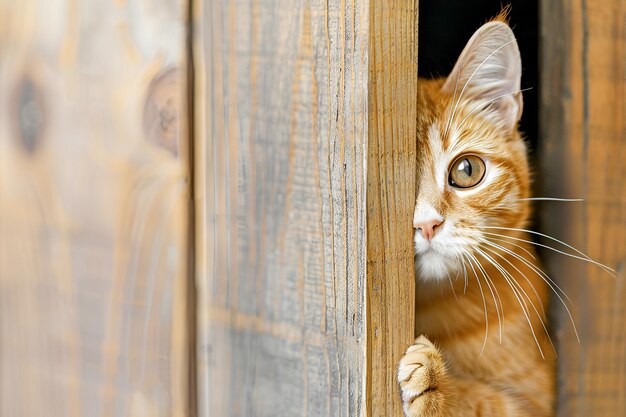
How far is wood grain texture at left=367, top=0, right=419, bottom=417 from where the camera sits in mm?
915

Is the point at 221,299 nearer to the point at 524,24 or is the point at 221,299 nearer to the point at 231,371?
the point at 231,371

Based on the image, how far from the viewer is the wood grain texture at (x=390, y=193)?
3.00 feet

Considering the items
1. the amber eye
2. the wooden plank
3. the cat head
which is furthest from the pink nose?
the wooden plank

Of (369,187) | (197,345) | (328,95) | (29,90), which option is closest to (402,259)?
(369,187)

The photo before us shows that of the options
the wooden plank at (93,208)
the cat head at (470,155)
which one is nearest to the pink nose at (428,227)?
the cat head at (470,155)

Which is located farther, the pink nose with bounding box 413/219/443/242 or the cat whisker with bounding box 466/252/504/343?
the cat whisker with bounding box 466/252/504/343

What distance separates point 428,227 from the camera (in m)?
1.09

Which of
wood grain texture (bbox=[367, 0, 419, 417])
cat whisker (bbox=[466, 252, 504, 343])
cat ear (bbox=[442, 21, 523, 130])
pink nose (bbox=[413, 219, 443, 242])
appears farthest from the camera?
cat whisker (bbox=[466, 252, 504, 343])

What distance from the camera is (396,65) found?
93 cm

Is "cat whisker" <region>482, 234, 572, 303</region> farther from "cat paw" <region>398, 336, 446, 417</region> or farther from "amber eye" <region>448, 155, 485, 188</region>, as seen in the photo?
"cat paw" <region>398, 336, 446, 417</region>

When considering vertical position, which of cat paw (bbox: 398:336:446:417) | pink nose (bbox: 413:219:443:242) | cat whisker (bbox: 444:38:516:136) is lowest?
cat paw (bbox: 398:336:446:417)

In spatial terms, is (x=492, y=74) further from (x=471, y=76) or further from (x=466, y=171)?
(x=466, y=171)

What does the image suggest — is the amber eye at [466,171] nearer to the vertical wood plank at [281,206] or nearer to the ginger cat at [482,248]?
the ginger cat at [482,248]

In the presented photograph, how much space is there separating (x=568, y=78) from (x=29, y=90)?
0.94m
